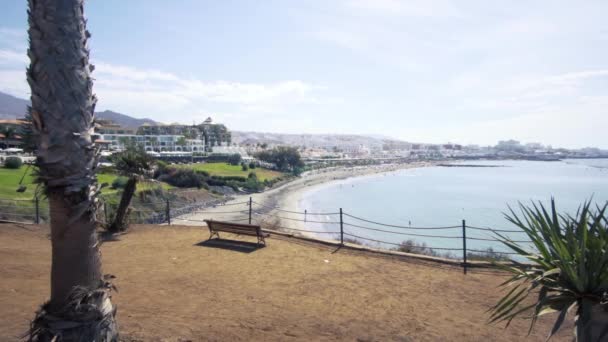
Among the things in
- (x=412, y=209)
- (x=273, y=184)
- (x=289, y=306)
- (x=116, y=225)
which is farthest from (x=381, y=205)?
(x=289, y=306)

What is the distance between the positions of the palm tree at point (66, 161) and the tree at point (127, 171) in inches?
283

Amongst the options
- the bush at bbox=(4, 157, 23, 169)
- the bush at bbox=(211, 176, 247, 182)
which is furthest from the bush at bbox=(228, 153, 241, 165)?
the bush at bbox=(4, 157, 23, 169)

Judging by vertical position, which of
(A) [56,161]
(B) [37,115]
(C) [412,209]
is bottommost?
(C) [412,209]

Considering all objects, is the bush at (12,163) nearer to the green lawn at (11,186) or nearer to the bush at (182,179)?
the green lawn at (11,186)

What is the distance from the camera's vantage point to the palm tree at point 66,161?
251 cm

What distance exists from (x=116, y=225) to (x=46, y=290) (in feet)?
15.0

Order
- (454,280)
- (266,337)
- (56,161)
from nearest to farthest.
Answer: (56,161)
(266,337)
(454,280)

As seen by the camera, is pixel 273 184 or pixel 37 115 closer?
pixel 37 115

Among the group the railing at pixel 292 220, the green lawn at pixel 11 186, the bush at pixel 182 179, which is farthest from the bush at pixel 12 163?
the bush at pixel 182 179

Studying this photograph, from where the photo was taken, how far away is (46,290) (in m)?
4.91

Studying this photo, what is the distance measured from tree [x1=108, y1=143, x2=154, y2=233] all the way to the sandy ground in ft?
4.42

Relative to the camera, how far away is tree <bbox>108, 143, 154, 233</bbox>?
931 centimetres

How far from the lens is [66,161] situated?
2516mm

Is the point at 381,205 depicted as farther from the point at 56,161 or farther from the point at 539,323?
the point at 56,161
